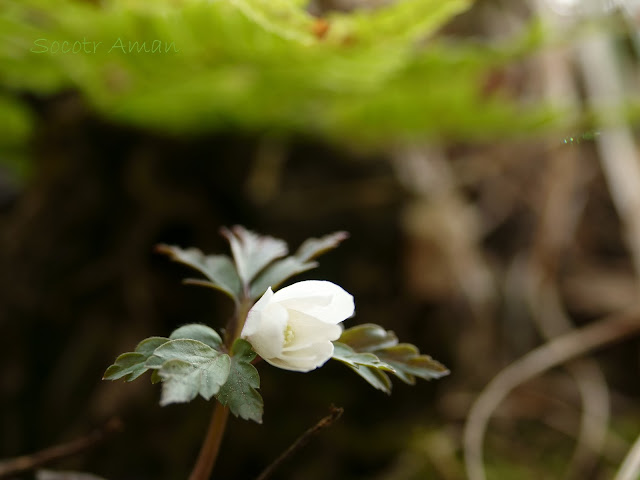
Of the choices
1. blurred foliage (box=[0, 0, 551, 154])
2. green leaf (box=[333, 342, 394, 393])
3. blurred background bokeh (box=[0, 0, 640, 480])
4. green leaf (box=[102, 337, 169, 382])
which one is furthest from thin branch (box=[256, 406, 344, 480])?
blurred background bokeh (box=[0, 0, 640, 480])

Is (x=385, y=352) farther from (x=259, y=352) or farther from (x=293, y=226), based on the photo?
(x=293, y=226)

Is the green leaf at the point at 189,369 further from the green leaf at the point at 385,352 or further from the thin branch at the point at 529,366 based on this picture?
the thin branch at the point at 529,366

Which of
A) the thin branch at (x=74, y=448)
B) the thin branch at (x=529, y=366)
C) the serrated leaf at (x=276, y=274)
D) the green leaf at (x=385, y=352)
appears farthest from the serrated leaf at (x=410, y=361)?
the thin branch at (x=529, y=366)

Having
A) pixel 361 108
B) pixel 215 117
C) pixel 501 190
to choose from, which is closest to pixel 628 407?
pixel 501 190

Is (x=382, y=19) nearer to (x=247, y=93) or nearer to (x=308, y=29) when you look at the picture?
(x=308, y=29)

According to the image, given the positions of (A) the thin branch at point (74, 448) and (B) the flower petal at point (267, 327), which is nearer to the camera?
(B) the flower petal at point (267, 327)

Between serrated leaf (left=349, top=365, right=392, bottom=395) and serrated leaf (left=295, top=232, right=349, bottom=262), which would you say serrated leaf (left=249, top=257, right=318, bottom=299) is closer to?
serrated leaf (left=295, top=232, right=349, bottom=262)
